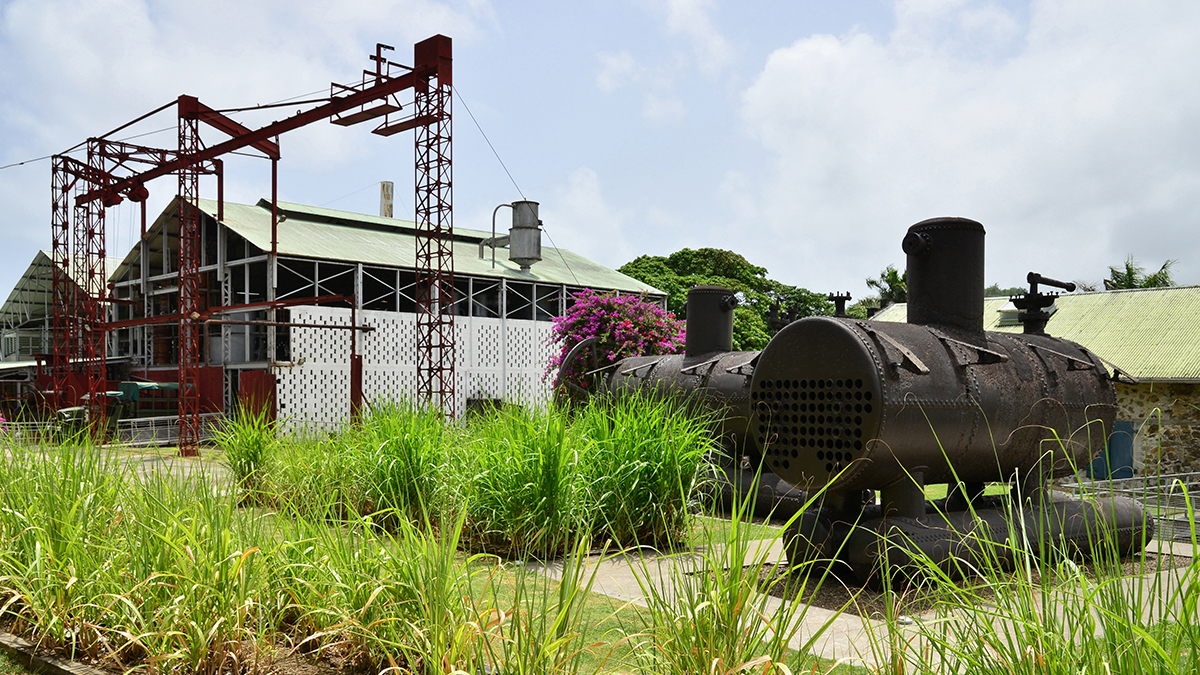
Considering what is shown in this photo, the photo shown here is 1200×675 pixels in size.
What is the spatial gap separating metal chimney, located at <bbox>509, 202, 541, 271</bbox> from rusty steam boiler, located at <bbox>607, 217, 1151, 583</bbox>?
1998 centimetres

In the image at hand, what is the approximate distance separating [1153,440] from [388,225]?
2206 centimetres

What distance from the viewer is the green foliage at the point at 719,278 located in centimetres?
4118

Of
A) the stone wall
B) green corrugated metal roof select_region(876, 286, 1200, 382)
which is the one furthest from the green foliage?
the stone wall

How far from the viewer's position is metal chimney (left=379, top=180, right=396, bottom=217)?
34656mm

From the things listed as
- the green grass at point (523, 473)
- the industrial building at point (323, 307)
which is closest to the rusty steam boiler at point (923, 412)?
the green grass at point (523, 473)

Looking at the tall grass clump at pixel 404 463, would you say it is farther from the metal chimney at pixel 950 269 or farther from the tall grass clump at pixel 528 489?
the metal chimney at pixel 950 269

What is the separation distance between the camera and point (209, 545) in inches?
160

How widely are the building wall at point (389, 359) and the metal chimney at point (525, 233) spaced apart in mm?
1993

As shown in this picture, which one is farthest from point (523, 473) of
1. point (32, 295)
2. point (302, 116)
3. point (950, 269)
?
point (32, 295)

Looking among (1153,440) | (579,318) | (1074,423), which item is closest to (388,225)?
(579,318)

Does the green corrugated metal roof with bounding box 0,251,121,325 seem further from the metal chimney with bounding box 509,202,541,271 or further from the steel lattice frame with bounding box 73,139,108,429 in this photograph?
the metal chimney with bounding box 509,202,541,271

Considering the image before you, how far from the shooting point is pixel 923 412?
5.77 m

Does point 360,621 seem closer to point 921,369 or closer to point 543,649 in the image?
point 543,649

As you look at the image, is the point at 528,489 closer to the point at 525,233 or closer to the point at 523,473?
the point at 523,473
